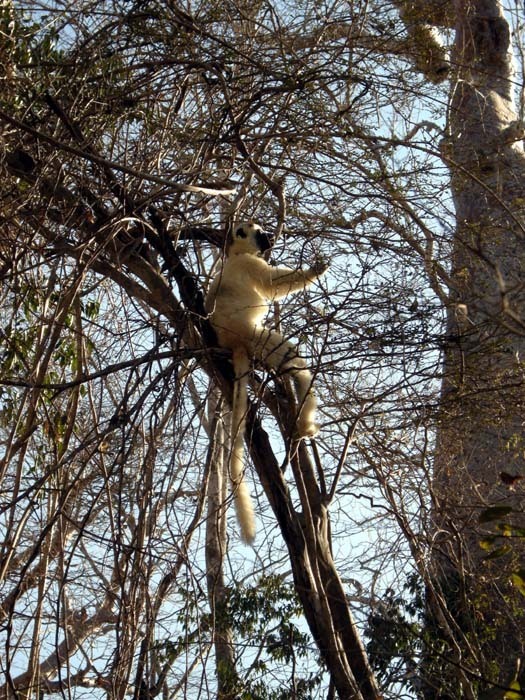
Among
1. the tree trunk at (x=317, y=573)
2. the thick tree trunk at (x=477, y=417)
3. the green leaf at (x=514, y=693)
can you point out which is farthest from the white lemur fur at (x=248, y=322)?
the green leaf at (x=514, y=693)

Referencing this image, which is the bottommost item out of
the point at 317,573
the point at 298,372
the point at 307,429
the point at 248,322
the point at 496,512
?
the point at 496,512

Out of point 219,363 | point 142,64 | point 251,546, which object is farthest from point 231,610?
point 142,64

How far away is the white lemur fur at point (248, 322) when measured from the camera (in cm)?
372

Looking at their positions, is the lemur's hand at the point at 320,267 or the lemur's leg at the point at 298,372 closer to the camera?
the lemur's leg at the point at 298,372

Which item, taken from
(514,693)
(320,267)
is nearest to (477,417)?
(320,267)

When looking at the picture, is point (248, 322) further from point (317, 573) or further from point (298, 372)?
point (317, 573)

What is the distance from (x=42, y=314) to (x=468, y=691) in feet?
7.43

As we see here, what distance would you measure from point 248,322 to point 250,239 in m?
0.67

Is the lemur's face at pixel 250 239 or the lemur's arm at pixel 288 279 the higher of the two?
the lemur's face at pixel 250 239

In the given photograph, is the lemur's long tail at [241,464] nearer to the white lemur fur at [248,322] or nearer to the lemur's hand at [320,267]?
the white lemur fur at [248,322]

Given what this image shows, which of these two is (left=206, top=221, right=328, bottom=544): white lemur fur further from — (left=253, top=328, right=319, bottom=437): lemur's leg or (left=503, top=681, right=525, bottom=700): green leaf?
(left=503, top=681, right=525, bottom=700): green leaf

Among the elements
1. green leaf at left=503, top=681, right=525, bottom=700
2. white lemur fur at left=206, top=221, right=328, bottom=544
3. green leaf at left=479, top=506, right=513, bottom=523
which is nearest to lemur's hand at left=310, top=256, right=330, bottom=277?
white lemur fur at left=206, top=221, right=328, bottom=544

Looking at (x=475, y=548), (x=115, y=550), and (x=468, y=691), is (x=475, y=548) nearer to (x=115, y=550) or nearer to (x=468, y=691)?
(x=468, y=691)

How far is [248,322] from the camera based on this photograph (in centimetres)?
414
